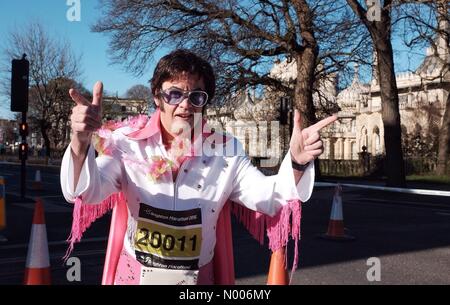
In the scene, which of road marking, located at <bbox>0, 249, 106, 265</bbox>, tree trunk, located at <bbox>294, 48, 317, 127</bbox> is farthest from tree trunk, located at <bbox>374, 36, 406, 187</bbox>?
road marking, located at <bbox>0, 249, 106, 265</bbox>

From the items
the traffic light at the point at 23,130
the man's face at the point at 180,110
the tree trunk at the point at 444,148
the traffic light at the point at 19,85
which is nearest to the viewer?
the man's face at the point at 180,110

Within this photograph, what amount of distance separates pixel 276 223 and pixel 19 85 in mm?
13199

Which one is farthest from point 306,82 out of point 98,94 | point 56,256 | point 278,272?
point 98,94

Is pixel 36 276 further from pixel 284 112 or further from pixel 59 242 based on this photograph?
pixel 284 112

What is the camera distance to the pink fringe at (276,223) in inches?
93.4

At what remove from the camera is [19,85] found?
14273 millimetres

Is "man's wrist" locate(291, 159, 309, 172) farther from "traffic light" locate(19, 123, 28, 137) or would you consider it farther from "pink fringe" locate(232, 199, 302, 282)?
"traffic light" locate(19, 123, 28, 137)

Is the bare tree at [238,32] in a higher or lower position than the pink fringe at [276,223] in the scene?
higher

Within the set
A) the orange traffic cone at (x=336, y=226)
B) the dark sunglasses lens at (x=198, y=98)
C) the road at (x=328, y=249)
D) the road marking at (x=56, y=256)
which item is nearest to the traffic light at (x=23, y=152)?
the road at (x=328, y=249)

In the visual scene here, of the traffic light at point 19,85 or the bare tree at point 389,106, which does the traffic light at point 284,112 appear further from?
the traffic light at point 19,85

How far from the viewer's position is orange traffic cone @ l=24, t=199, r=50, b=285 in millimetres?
4641

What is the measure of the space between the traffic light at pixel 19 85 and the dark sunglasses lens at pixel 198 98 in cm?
1291

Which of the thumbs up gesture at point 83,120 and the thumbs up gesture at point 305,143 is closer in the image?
the thumbs up gesture at point 83,120
